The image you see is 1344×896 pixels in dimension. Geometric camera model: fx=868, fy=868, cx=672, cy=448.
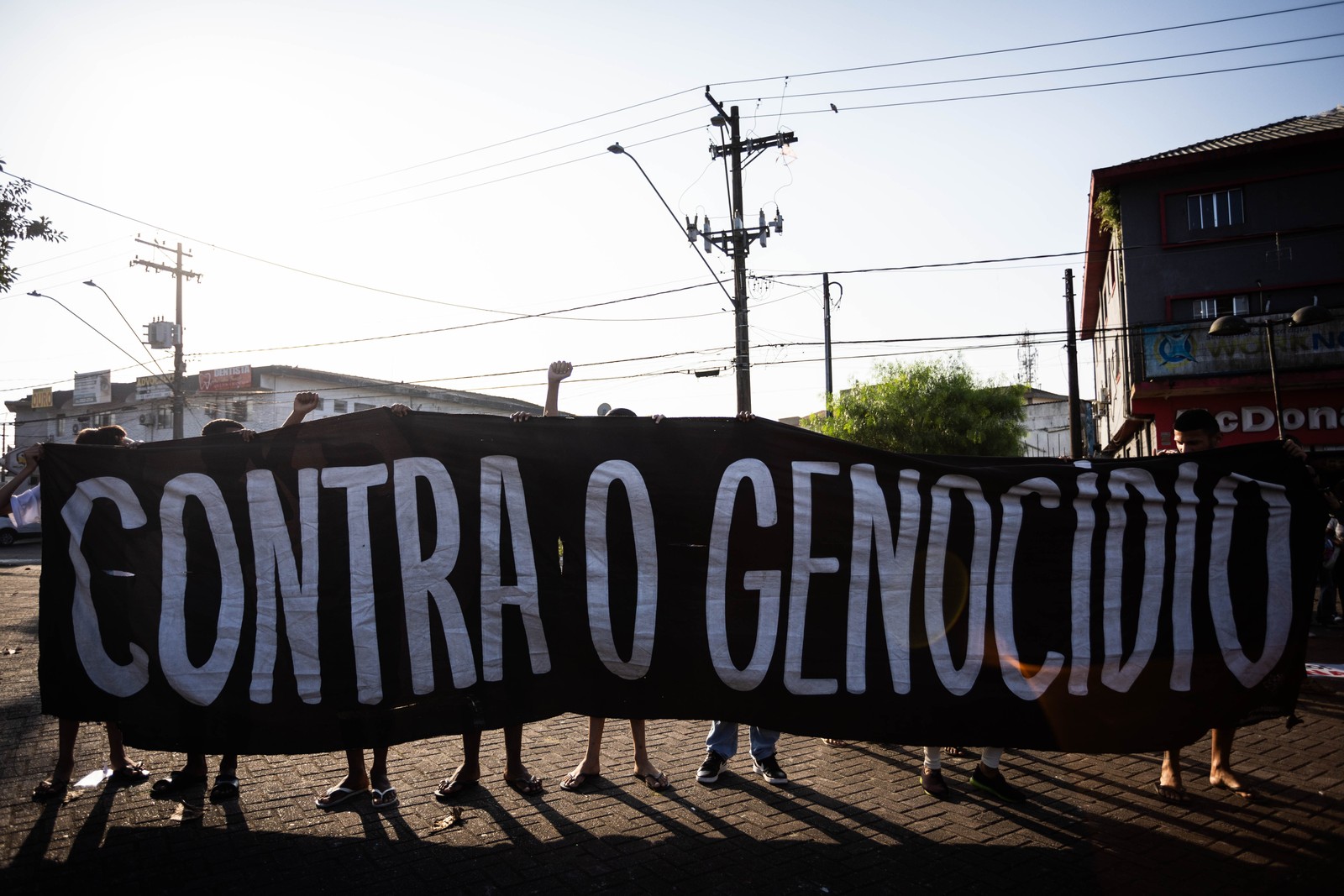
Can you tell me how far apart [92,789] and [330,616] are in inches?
69.4

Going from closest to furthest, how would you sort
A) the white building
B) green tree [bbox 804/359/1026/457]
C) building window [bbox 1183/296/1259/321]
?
building window [bbox 1183/296/1259/321] < green tree [bbox 804/359/1026/457] < the white building

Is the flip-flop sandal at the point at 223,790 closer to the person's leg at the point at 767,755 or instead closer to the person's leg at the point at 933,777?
the person's leg at the point at 767,755

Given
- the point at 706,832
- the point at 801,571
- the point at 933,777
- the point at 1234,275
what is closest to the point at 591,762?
the point at 706,832

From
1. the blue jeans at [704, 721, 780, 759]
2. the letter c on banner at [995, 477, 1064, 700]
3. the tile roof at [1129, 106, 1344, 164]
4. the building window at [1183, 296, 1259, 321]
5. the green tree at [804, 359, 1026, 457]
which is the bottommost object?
the blue jeans at [704, 721, 780, 759]

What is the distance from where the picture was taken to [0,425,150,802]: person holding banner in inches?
191

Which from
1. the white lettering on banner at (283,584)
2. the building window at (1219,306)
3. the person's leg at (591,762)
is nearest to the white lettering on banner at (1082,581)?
the person's leg at (591,762)

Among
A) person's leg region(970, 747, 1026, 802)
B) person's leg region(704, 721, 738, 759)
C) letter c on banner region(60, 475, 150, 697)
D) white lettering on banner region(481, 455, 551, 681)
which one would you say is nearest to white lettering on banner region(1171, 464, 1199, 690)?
person's leg region(970, 747, 1026, 802)

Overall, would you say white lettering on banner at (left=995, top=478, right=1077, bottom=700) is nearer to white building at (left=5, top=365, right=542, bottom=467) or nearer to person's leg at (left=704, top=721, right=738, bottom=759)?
person's leg at (left=704, top=721, right=738, bottom=759)

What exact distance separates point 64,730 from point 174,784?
27.6 inches

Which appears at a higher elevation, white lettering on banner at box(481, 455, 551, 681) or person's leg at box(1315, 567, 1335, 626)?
white lettering on banner at box(481, 455, 551, 681)

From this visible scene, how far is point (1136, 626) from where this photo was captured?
16.0ft

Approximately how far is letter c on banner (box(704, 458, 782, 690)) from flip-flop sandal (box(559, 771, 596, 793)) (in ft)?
3.60

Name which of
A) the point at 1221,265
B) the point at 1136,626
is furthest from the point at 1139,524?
the point at 1221,265

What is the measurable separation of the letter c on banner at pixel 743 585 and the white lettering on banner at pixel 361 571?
184cm
